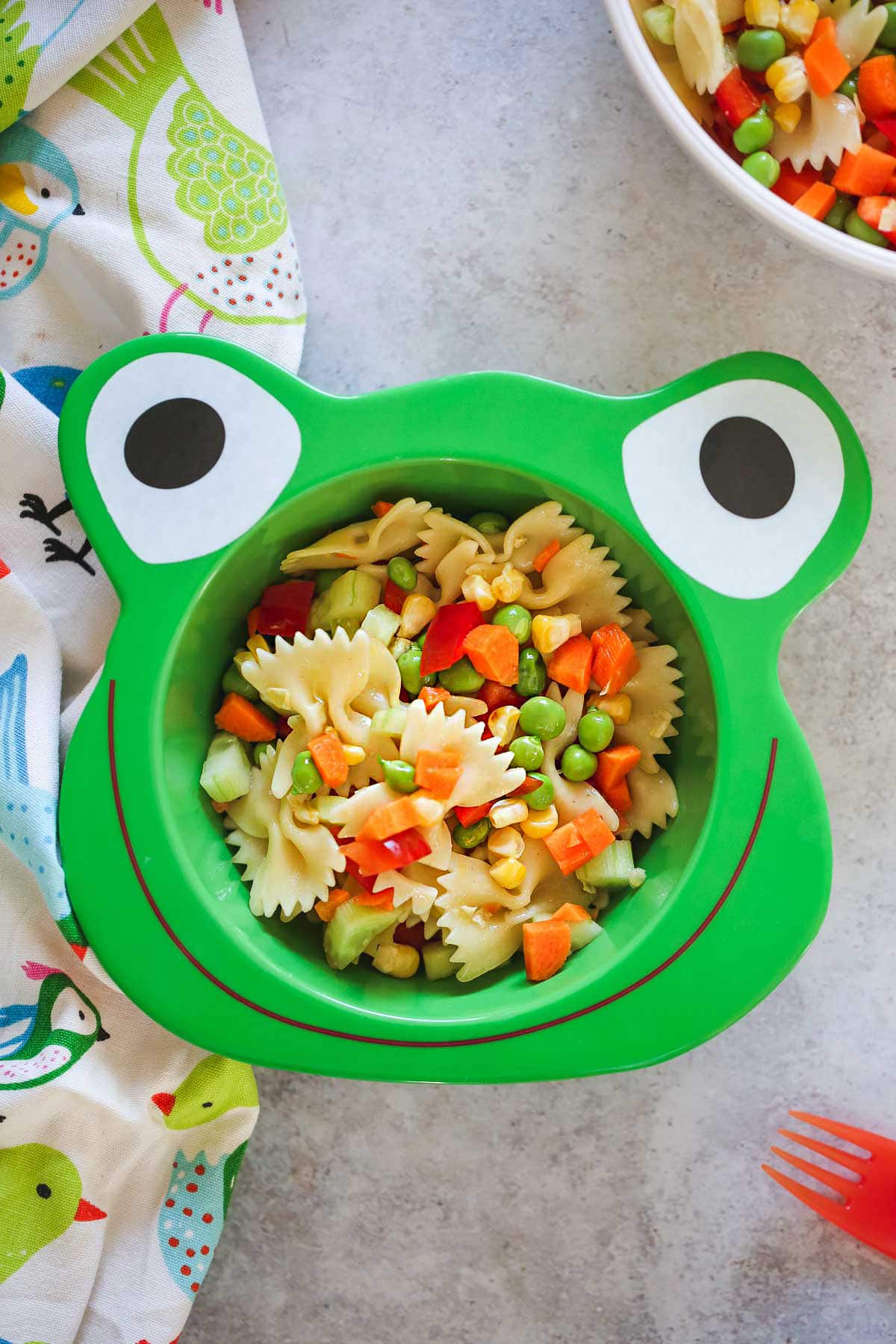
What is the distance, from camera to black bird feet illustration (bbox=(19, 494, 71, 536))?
2383 mm

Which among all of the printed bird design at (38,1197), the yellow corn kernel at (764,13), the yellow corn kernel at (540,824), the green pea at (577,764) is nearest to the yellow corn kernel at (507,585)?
the green pea at (577,764)

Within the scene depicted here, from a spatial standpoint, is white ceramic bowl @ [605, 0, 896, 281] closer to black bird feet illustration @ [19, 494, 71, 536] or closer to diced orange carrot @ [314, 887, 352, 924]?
black bird feet illustration @ [19, 494, 71, 536]

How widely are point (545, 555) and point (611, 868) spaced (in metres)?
0.68

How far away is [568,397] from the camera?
2.11 m

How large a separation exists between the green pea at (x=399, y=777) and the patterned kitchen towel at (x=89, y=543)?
72 centimetres

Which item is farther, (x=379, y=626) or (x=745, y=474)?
(x=379, y=626)

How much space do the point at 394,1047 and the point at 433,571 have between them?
1007 mm

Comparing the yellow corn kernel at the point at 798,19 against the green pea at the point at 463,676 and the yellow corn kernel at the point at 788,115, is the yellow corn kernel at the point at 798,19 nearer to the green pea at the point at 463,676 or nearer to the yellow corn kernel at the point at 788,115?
the yellow corn kernel at the point at 788,115

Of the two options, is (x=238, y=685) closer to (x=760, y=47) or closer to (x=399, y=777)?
(x=399, y=777)

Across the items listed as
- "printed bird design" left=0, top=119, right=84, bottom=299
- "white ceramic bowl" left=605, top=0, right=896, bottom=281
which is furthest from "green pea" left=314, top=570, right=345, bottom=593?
"white ceramic bowl" left=605, top=0, right=896, bottom=281

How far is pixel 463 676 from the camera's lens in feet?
7.46

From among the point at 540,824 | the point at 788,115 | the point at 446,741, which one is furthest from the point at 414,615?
the point at 788,115

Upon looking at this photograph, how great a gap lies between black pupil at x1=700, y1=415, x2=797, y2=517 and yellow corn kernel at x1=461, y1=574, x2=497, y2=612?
19.5 inches

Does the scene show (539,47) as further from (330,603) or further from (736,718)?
(736,718)
